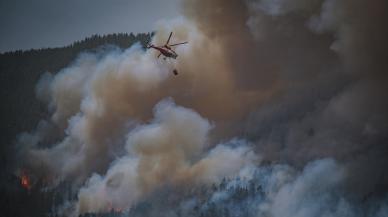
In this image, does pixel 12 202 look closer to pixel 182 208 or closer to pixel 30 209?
pixel 30 209

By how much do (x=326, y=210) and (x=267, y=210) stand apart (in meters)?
15.9

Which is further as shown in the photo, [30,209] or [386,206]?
[30,209]

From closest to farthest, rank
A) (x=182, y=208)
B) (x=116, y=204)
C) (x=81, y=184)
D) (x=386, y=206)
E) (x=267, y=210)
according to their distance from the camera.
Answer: (x=386, y=206) < (x=267, y=210) < (x=182, y=208) < (x=116, y=204) < (x=81, y=184)

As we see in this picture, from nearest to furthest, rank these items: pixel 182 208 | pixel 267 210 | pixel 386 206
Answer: pixel 386 206 → pixel 267 210 → pixel 182 208

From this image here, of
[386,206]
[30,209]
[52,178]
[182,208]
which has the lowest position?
[386,206]

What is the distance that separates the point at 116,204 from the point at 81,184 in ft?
75.2

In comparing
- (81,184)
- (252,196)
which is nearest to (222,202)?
(252,196)

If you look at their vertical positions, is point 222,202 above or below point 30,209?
below

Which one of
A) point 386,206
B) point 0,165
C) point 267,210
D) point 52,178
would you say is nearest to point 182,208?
point 267,210

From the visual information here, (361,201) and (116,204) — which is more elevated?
(116,204)

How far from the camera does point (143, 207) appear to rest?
15475 cm

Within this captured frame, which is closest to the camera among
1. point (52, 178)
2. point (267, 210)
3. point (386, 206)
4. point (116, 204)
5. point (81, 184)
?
point (386, 206)

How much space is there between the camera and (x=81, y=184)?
605ft

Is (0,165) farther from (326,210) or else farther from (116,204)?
(326,210)
